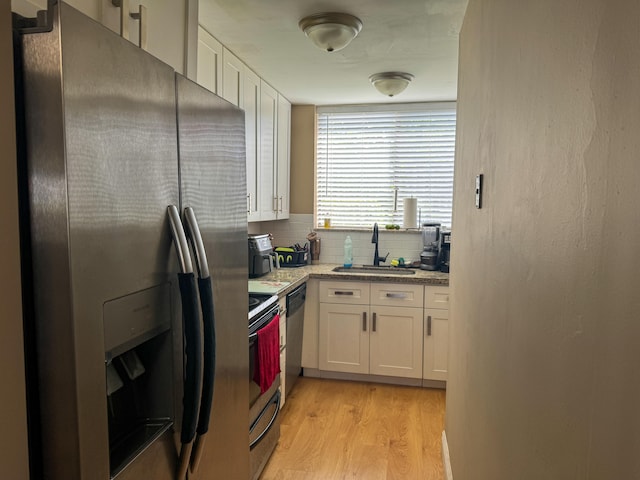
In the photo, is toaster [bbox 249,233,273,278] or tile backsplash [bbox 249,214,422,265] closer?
toaster [bbox 249,233,273,278]

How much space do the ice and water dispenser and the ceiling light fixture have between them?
2420 millimetres

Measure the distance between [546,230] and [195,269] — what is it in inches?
33.8

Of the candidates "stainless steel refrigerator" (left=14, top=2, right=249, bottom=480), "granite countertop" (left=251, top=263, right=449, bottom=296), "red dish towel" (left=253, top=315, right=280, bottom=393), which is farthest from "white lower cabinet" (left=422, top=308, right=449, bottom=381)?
"stainless steel refrigerator" (left=14, top=2, right=249, bottom=480)

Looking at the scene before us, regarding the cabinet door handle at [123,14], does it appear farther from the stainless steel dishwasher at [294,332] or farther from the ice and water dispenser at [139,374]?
the stainless steel dishwasher at [294,332]

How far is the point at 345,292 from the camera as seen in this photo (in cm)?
355

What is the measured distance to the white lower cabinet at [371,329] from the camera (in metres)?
3.47

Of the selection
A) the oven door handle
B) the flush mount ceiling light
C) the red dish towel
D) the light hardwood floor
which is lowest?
the light hardwood floor

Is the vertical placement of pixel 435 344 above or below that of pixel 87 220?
below

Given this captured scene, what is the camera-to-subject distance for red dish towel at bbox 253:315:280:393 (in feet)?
7.00

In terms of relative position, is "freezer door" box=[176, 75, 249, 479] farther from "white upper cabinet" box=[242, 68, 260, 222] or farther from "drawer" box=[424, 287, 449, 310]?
"drawer" box=[424, 287, 449, 310]

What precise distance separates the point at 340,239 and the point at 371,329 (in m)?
0.95

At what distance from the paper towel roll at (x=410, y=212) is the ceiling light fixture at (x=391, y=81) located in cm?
103

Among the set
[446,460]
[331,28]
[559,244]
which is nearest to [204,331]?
[559,244]

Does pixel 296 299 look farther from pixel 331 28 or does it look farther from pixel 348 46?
pixel 331 28
